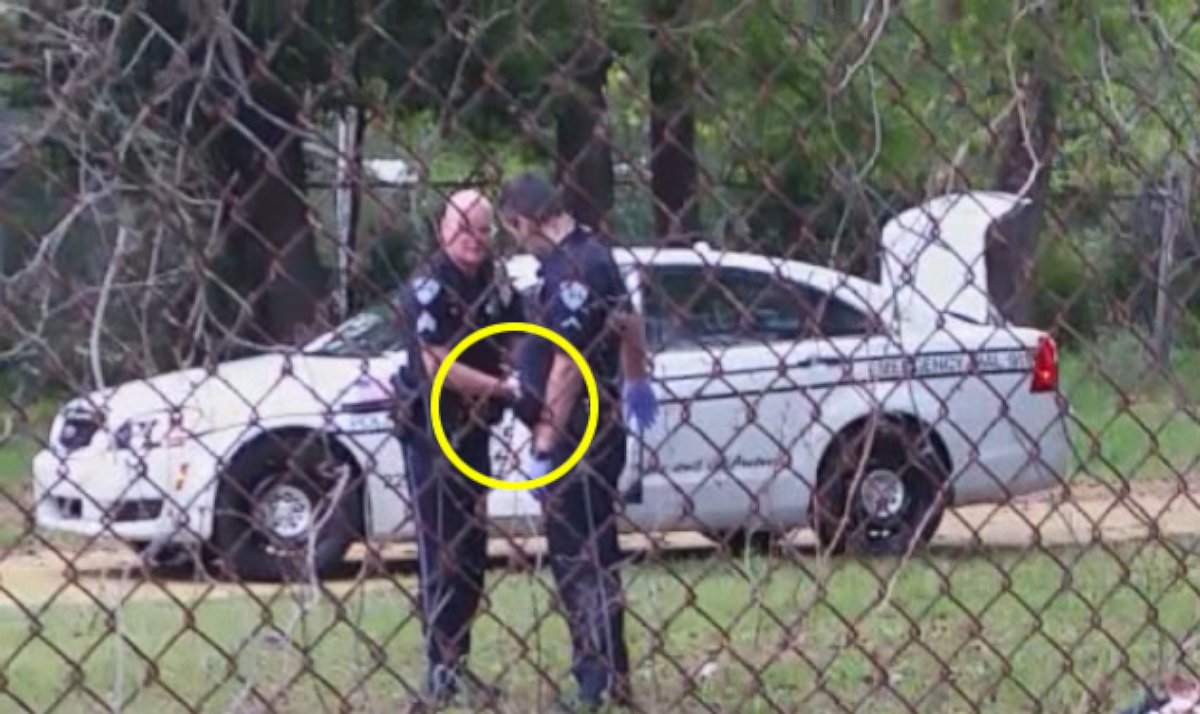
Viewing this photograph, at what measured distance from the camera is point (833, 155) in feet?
14.0

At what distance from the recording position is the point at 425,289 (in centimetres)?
404

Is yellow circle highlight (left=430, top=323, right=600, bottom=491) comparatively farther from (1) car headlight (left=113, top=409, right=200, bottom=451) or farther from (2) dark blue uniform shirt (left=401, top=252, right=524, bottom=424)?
(1) car headlight (left=113, top=409, right=200, bottom=451)

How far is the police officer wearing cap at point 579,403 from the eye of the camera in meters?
4.03

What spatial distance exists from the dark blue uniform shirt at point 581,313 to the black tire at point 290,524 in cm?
37

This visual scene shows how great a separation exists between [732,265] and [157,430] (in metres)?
1.17

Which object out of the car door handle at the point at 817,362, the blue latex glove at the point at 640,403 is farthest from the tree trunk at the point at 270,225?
the car door handle at the point at 817,362

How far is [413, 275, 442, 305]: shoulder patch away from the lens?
3961 millimetres

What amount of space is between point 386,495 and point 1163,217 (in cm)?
171

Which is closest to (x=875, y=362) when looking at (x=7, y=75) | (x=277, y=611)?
(x=277, y=611)

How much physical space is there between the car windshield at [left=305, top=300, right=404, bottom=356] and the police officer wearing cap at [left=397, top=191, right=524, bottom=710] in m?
0.06

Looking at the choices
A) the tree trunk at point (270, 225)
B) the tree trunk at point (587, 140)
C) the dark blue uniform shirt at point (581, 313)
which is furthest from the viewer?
the dark blue uniform shirt at point (581, 313)

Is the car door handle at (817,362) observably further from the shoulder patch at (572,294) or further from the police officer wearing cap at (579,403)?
the shoulder patch at (572,294)

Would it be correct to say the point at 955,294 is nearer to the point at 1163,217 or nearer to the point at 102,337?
the point at 1163,217

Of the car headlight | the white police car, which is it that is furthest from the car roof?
the car headlight
